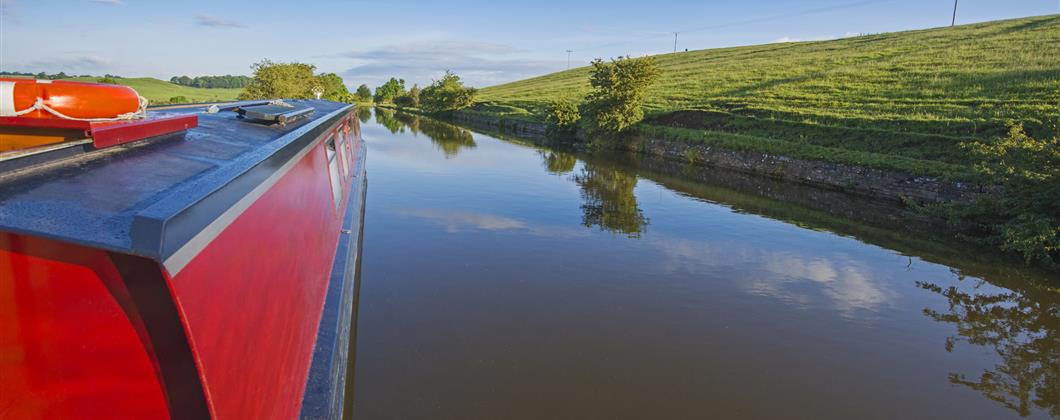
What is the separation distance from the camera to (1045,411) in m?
4.00

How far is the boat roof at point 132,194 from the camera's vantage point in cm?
131

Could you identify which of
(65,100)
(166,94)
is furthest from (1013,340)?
(166,94)

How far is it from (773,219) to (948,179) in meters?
4.25

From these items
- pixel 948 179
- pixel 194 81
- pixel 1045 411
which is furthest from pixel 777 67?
pixel 194 81

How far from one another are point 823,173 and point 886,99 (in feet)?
27.8

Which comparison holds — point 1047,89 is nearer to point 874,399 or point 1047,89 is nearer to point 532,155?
point 532,155

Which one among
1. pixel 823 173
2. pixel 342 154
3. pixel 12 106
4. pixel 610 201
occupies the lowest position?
pixel 610 201

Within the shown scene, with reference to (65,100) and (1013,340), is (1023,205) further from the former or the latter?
(65,100)

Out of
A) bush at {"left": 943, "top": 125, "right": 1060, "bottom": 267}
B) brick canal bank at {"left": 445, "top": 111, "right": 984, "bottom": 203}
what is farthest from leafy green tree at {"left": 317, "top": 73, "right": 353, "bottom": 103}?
bush at {"left": 943, "top": 125, "right": 1060, "bottom": 267}

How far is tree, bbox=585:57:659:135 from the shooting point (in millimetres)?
21500

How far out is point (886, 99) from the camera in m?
19.6

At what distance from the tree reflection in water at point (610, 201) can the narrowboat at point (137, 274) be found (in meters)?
6.40

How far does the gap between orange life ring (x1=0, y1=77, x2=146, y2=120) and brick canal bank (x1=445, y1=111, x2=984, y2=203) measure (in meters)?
12.7

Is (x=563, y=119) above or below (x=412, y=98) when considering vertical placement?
below
